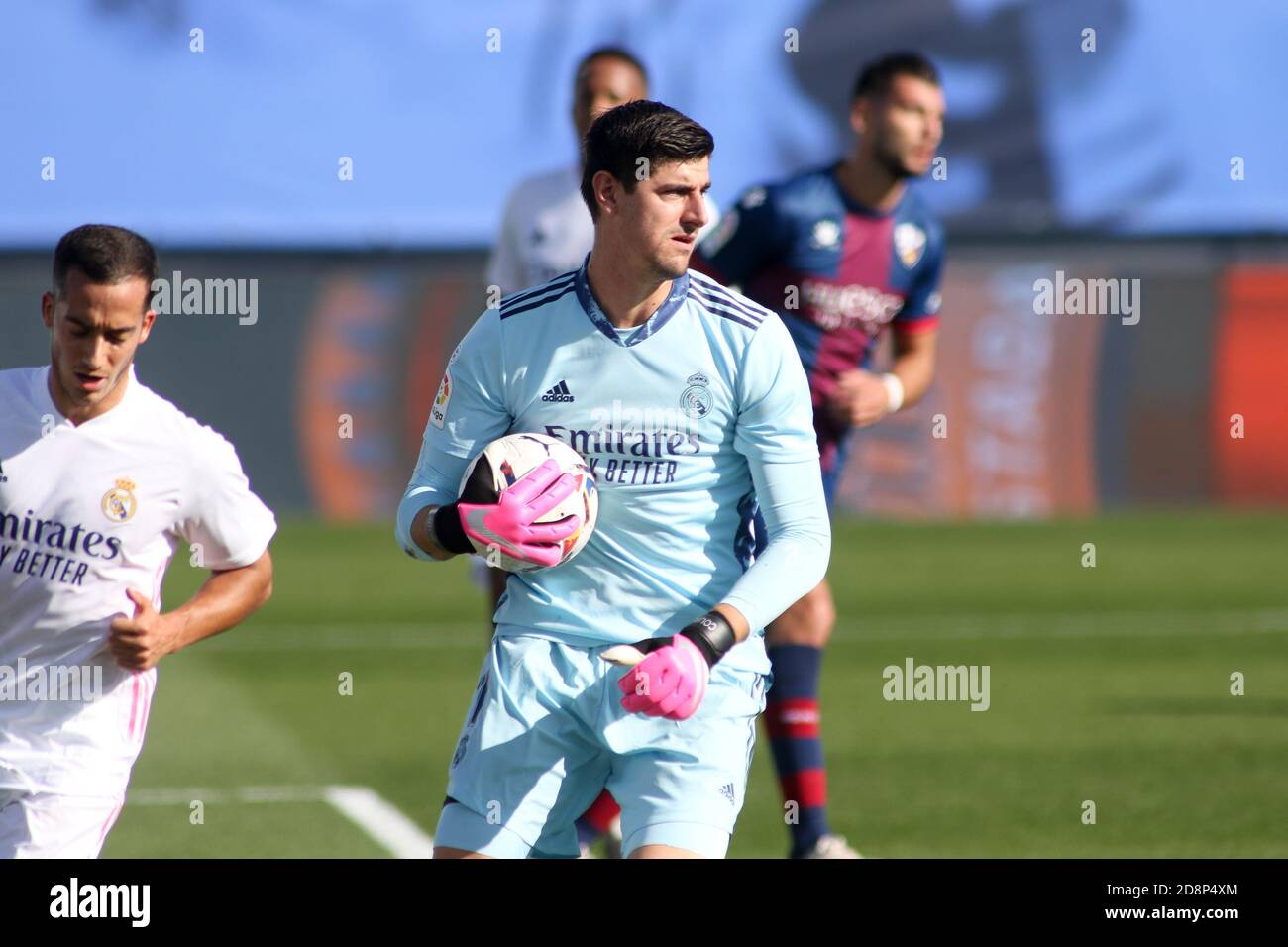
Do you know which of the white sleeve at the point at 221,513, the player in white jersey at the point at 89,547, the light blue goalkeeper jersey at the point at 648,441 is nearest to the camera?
the light blue goalkeeper jersey at the point at 648,441

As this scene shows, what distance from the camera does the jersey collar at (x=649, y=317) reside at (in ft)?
14.2

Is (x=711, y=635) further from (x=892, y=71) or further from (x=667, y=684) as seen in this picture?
(x=892, y=71)

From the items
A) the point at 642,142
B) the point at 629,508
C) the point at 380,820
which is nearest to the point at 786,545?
the point at 629,508

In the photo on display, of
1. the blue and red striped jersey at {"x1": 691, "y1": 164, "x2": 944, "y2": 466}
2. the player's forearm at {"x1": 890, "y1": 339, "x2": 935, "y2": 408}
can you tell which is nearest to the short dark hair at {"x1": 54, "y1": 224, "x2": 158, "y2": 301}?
the blue and red striped jersey at {"x1": 691, "y1": 164, "x2": 944, "y2": 466}

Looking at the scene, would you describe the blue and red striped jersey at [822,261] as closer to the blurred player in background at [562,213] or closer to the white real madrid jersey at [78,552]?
the blurred player in background at [562,213]

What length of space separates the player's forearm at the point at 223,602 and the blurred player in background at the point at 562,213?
1618 millimetres

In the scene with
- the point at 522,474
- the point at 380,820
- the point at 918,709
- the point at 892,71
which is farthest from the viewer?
the point at 918,709

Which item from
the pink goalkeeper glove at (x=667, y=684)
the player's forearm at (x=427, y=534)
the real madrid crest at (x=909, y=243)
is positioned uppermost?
the real madrid crest at (x=909, y=243)

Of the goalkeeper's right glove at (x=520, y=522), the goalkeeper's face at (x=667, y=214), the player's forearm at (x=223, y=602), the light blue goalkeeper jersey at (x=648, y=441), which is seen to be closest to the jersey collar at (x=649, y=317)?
the light blue goalkeeper jersey at (x=648, y=441)

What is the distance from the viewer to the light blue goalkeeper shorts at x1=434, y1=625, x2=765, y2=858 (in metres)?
4.17

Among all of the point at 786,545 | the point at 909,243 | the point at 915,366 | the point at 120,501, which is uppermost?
the point at 909,243

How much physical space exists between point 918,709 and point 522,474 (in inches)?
251

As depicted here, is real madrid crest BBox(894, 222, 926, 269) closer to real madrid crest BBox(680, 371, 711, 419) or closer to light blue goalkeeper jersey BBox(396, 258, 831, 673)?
light blue goalkeeper jersey BBox(396, 258, 831, 673)

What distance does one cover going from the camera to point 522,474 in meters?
4.15
